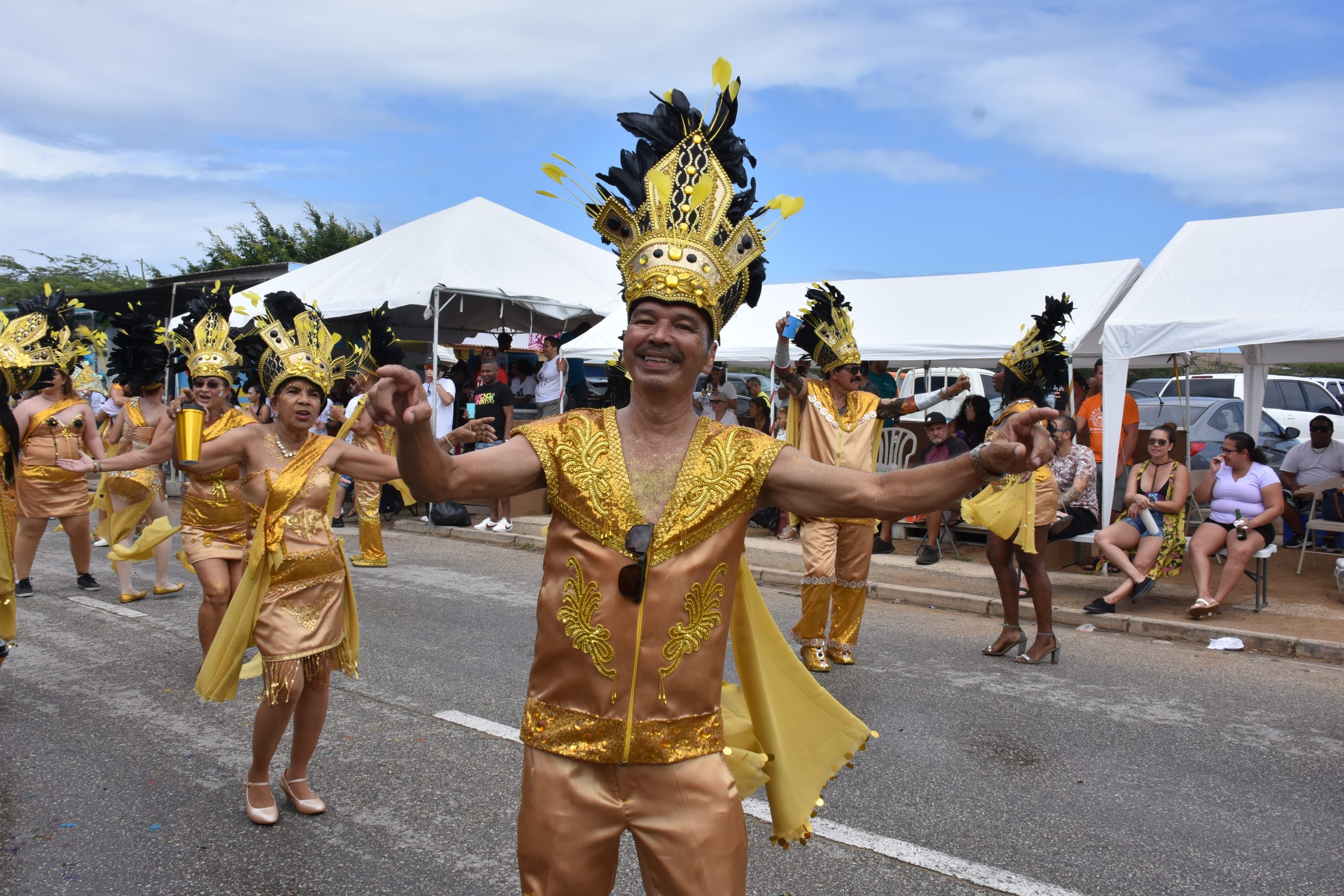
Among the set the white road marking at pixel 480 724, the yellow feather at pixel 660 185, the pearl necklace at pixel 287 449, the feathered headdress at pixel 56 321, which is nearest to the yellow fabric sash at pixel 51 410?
the feathered headdress at pixel 56 321

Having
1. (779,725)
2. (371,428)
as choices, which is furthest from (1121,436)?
(779,725)

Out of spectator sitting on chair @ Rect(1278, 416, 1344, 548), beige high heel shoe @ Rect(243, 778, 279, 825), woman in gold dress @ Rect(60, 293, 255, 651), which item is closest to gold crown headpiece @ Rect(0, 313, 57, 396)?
woman in gold dress @ Rect(60, 293, 255, 651)

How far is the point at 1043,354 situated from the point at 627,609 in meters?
5.13

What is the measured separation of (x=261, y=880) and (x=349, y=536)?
31.8 ft

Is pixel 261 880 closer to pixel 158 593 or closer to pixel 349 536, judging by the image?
pixel 158 593

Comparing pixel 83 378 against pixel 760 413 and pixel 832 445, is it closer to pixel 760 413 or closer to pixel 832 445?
pixel 832 445

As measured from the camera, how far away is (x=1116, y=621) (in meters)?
8.52

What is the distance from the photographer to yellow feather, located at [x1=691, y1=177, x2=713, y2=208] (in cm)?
265

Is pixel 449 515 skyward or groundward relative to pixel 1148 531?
groundward

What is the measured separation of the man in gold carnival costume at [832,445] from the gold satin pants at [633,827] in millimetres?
4358

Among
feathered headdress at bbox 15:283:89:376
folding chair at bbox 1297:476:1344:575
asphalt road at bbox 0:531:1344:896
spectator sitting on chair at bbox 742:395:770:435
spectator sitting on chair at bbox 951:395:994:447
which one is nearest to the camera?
asphalt road at bbox 0:531:1344:896

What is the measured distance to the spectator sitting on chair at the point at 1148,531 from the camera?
8.88 m

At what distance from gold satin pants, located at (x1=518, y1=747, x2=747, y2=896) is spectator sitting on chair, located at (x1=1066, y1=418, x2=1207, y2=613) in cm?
729

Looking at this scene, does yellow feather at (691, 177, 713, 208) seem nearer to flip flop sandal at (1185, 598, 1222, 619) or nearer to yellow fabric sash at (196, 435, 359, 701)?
yellow fabric sash at (196, 435, 359, 701)
